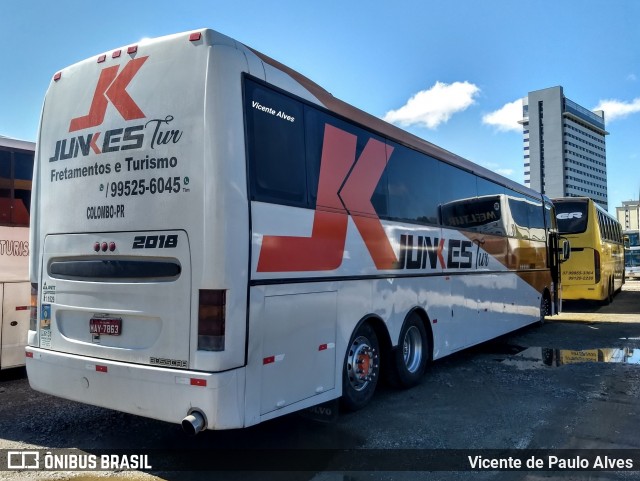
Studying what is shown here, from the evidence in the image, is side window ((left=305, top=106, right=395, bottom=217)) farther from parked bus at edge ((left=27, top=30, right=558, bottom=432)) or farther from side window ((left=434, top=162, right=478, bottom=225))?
side window ((left=434, top=162, right=478, bottom=225))

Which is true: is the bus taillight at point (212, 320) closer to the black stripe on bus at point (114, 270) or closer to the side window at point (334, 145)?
the black stripe on bus at point (114, 270)

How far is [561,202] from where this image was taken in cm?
1695

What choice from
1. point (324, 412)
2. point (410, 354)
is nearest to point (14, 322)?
point (324, 412)

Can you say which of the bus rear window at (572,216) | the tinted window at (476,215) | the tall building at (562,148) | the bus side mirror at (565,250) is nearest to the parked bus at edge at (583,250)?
the bus rear window at (572,216)

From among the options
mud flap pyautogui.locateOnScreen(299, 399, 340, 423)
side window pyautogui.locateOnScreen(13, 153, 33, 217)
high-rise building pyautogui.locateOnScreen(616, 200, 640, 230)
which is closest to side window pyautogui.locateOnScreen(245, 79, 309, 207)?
mud flap pyautogui.locateOnScreen(299, 399, 340, 423)

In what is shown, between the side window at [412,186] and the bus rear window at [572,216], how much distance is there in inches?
433

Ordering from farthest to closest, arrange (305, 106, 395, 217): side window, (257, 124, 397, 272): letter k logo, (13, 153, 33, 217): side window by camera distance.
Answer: (13, 153, 33, 217): side window < (305, 106, 395, 217): side window < (257, 124, 397, 272): letter k logo

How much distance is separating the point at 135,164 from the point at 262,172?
1094 mm

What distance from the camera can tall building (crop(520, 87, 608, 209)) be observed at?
205 ft

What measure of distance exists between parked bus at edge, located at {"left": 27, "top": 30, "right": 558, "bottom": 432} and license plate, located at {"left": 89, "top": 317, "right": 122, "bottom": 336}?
2 centimetres

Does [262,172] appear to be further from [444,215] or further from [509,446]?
[444,215]

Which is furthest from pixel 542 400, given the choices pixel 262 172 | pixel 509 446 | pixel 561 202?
pixel 561 202

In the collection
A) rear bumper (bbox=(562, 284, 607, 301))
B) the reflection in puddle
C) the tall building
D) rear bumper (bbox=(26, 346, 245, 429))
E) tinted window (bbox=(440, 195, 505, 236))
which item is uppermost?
Result: the tall building

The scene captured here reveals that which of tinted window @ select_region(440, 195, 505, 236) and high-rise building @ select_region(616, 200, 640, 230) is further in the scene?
high-rise building @ select_region(616, 200, 640, 230)
